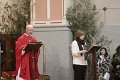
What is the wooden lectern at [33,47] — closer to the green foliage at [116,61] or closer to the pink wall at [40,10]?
the pink wall at [40,10]

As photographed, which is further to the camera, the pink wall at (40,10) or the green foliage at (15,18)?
the green foliage at (15,18)

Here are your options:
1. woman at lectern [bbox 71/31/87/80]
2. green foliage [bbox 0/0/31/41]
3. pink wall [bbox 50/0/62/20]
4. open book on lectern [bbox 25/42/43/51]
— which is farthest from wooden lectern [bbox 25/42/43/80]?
green foliage [bbox 0/0/31/41]

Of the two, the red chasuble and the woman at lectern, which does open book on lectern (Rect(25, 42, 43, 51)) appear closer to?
the red chasuble

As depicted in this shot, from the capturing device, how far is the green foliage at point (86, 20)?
425 inches

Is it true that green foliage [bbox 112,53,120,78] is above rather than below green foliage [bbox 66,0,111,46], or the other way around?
below

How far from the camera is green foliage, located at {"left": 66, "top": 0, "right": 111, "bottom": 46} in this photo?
35.4ft

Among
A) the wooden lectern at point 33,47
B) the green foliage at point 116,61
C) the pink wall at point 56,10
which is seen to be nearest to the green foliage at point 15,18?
the pink wall at point 56,10

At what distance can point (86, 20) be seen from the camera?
35.8ft

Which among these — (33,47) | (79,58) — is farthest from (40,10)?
(33,47)

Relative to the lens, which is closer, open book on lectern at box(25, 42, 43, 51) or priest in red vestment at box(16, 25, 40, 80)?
open book on lectern at box(25, 42, 43, 51)

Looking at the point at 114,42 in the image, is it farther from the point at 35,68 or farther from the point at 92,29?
the point at 35,68

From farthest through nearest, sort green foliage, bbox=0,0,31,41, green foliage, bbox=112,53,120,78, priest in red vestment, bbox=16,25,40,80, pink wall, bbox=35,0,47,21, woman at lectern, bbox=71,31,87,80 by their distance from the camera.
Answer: green foliage, bbox=0,0,31,41 < pink wall, bbox=35,0,47,21 < green foliage, bbox=112,53,120,78 < woman at lectern, bbox=71,31,87,80 < priest in red vestment, bbox=16,25,40,80

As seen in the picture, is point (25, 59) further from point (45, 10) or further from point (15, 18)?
point (15, 18)

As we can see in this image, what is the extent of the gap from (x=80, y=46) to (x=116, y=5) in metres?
2.40
